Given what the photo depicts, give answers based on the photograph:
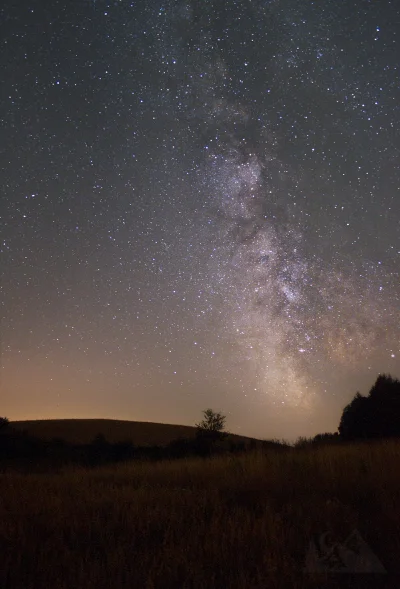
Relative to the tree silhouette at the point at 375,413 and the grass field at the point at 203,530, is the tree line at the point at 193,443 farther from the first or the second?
the grass field at the point at 203,530

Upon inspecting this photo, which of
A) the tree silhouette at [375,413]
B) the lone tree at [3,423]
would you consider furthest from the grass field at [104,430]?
the tree silhouette at [375,413]

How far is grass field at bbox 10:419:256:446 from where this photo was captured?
4419 cm

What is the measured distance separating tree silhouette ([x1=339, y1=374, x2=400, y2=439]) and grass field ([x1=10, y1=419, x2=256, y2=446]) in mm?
20153

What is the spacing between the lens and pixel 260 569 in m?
4.50

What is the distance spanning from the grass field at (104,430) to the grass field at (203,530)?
35.6 m

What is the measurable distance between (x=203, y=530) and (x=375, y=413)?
21.0 m

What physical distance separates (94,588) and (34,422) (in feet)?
184

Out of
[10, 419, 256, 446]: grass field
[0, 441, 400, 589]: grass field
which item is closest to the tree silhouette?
[0, 441, 400, 589]: grass field

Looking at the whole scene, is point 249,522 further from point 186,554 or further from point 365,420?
point 365,420

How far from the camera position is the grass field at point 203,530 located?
4.35 m

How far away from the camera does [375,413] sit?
79.8 ft

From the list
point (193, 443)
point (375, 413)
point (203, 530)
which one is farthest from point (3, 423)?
point (203, 530)

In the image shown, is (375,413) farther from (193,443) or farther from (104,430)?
(104,430)

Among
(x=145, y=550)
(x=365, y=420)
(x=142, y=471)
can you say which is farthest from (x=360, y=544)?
(x=365, y=420)
